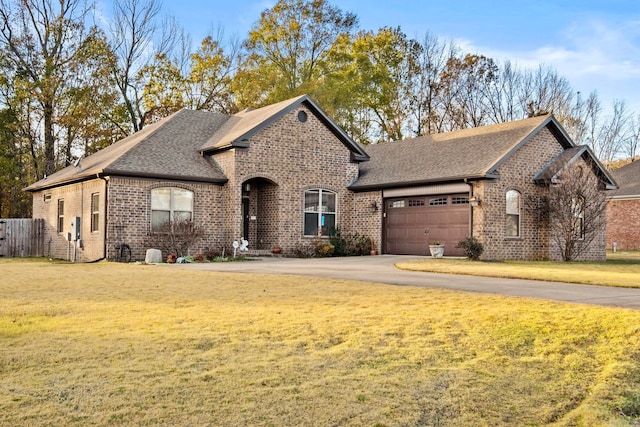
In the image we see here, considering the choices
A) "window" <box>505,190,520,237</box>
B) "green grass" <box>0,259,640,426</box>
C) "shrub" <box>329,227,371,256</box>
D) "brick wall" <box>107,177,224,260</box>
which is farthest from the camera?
"shrub" <box>329,227,371,256</box>

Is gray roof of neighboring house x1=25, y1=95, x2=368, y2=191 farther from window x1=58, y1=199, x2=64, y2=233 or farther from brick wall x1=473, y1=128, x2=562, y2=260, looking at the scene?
brick wall x1=473, y1=128, x2=562, y2=260

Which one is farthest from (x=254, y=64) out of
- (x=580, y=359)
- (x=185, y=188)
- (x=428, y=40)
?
(x=580, y=359)

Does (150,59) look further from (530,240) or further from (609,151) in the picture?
(609,151)

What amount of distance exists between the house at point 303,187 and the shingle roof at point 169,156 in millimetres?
64

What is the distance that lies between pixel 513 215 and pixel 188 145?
1249cm

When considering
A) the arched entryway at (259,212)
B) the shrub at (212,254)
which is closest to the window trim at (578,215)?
the arched entryway at (259,212)

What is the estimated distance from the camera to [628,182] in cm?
3728

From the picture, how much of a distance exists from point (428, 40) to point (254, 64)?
42.8ft

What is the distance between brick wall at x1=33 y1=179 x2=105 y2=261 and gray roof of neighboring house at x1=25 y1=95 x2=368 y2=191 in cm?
44

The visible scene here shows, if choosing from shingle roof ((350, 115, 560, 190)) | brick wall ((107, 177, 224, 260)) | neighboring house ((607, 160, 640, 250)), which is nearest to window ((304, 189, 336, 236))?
shingle roof ((350, 115, 560, 190))

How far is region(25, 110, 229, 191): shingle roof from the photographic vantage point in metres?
22.6

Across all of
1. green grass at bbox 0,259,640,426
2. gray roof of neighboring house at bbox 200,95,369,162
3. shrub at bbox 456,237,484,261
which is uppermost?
gray roof of neighboring house at bbox 200,95,369,162

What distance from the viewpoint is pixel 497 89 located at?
156 ft

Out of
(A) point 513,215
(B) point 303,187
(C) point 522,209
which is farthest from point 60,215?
(C) point 522,209
